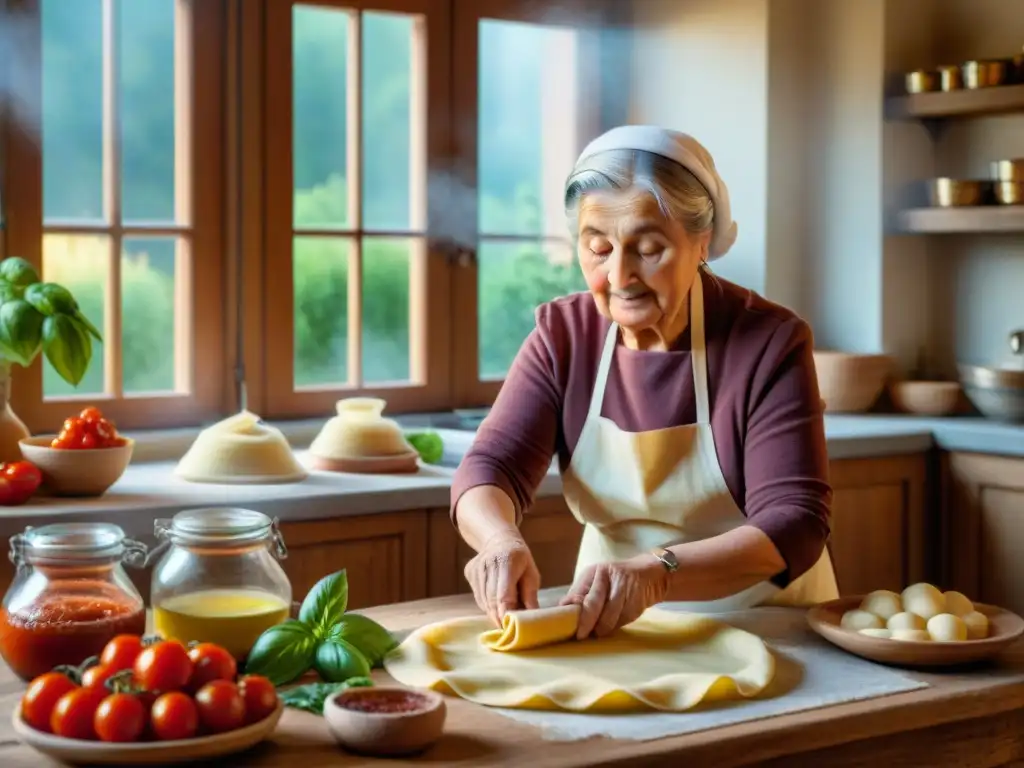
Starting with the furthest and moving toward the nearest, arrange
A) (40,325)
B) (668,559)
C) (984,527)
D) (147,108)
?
(984,527) → (147,108) → (40,325) → (668,559)

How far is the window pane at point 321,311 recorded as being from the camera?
11.8 ft

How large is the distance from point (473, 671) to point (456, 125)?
238cm

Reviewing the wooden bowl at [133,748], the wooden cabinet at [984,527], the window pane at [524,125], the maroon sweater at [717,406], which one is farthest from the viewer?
the window pane at [524,125]

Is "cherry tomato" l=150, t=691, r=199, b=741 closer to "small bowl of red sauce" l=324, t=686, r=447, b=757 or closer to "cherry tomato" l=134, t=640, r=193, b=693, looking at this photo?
"cherry tomato" l=134, t=640, r=193, b=693

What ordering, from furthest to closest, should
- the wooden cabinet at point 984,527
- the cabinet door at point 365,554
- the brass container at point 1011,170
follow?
the brass container at point 1011,170 < the wooden cabinet at point 984,527 < the cabinet door at point 365,554

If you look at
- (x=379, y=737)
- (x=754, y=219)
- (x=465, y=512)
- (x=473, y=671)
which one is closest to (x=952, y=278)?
(x=754, y=219)

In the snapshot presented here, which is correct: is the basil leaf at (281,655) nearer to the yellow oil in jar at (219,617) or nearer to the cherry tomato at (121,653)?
the yellow oil in jar at (219,617)

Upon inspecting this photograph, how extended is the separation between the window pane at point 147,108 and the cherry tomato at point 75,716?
2.18 metres

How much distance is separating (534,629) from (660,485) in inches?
19.7

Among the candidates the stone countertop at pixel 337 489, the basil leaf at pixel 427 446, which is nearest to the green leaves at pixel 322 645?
the stone countertop at pixel 337 489

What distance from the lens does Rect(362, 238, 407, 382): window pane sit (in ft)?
12.1

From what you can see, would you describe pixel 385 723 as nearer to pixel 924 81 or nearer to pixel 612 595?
pixel 612 595

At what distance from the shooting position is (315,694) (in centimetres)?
154

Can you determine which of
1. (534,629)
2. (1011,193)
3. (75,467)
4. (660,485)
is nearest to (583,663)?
(534,629)
